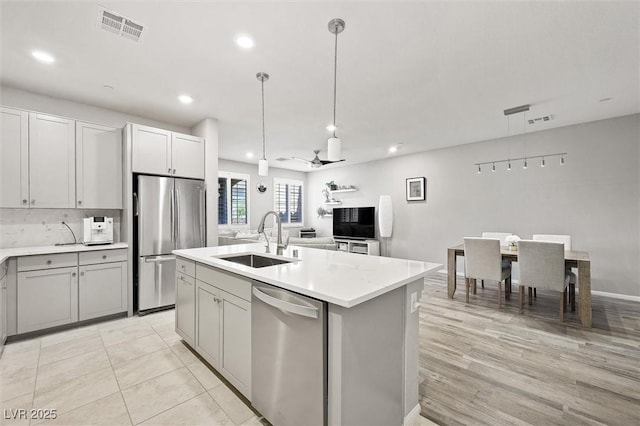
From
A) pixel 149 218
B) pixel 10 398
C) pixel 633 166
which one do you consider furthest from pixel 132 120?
pixel 633 166

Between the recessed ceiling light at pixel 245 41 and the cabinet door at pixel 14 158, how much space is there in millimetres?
2655

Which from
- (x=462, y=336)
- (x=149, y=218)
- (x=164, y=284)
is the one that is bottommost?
(x=462, y=336)

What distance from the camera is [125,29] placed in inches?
83.9

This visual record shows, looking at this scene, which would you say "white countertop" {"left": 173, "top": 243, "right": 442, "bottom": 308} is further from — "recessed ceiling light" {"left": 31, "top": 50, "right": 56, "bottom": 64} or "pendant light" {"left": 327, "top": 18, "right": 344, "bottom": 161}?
"recessed ceiling light" {"left": 31, "top": 50, "right": 56, "bottom": 64}

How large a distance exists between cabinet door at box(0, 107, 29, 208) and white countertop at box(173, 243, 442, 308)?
2.38 meters

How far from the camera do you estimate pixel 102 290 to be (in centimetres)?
322

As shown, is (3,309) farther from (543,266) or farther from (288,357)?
(543,266)

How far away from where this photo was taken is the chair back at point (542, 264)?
3193 millimetres

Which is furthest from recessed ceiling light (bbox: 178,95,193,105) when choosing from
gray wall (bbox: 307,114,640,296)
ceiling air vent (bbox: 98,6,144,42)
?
gray wall (bbox: 307,114,640,296)

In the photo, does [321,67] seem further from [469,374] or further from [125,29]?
[469,374]

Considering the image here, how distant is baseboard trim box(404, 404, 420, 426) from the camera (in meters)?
1.62

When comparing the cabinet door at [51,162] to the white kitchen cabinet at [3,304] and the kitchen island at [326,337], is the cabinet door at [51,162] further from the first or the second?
the kitchen island at [326,337]

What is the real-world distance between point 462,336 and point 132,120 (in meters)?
5.20

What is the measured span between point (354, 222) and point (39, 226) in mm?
6139
